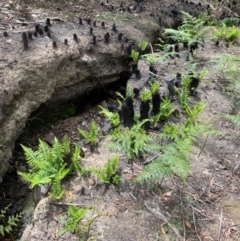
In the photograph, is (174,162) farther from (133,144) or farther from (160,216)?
(133,144)

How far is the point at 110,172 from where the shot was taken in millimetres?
4082

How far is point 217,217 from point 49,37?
16.4ft

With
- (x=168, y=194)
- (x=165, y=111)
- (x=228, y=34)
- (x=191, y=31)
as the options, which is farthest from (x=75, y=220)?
(x=228, y=34)

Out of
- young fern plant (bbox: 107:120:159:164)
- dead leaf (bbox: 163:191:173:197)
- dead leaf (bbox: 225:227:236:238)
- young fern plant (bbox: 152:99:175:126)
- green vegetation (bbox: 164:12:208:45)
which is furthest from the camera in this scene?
green vegetation (bbox: 164:12:208:45)

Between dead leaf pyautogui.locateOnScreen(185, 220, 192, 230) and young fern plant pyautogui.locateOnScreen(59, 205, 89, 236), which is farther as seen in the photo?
dead leaf pyautogui.locateOnScreen(185, 220, 192, 230)

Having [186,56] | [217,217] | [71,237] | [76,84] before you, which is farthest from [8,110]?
[186,56]

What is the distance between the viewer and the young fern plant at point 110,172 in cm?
406

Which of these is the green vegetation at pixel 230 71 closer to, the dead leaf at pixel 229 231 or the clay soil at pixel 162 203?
the clay soil at pixel 162 203

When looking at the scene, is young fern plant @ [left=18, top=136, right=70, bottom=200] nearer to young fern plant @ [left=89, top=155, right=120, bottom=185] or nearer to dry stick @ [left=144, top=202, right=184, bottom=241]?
young fern plant @ [left=89, top=155, right=120, bottom=185]

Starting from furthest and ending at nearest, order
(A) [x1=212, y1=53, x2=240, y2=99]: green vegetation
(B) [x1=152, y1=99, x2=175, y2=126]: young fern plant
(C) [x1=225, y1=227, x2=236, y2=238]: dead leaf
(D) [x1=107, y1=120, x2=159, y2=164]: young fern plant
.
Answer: (A) [x1=212, y1=53, x2=240, y2=99]: green vegetation < (B) [x1=152, y1=99, x2=175, y2=126]: young fern plant < (D) [x1=107, y1=120, x2=159, y2=164]: young fern plant < (C) [x1=225, y1=227, x2=236, y2=238]: dead leaf

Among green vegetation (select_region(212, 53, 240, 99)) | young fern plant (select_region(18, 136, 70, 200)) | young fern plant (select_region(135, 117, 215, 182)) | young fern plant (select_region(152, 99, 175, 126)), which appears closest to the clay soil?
young fern plant (select_region(18, 136, 70, 200))

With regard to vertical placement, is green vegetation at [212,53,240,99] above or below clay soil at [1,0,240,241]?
above

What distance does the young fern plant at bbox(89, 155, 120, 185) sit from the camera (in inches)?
160

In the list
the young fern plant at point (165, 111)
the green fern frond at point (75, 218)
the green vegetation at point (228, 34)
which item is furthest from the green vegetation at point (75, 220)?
the green vegetation at point (228, 34)
